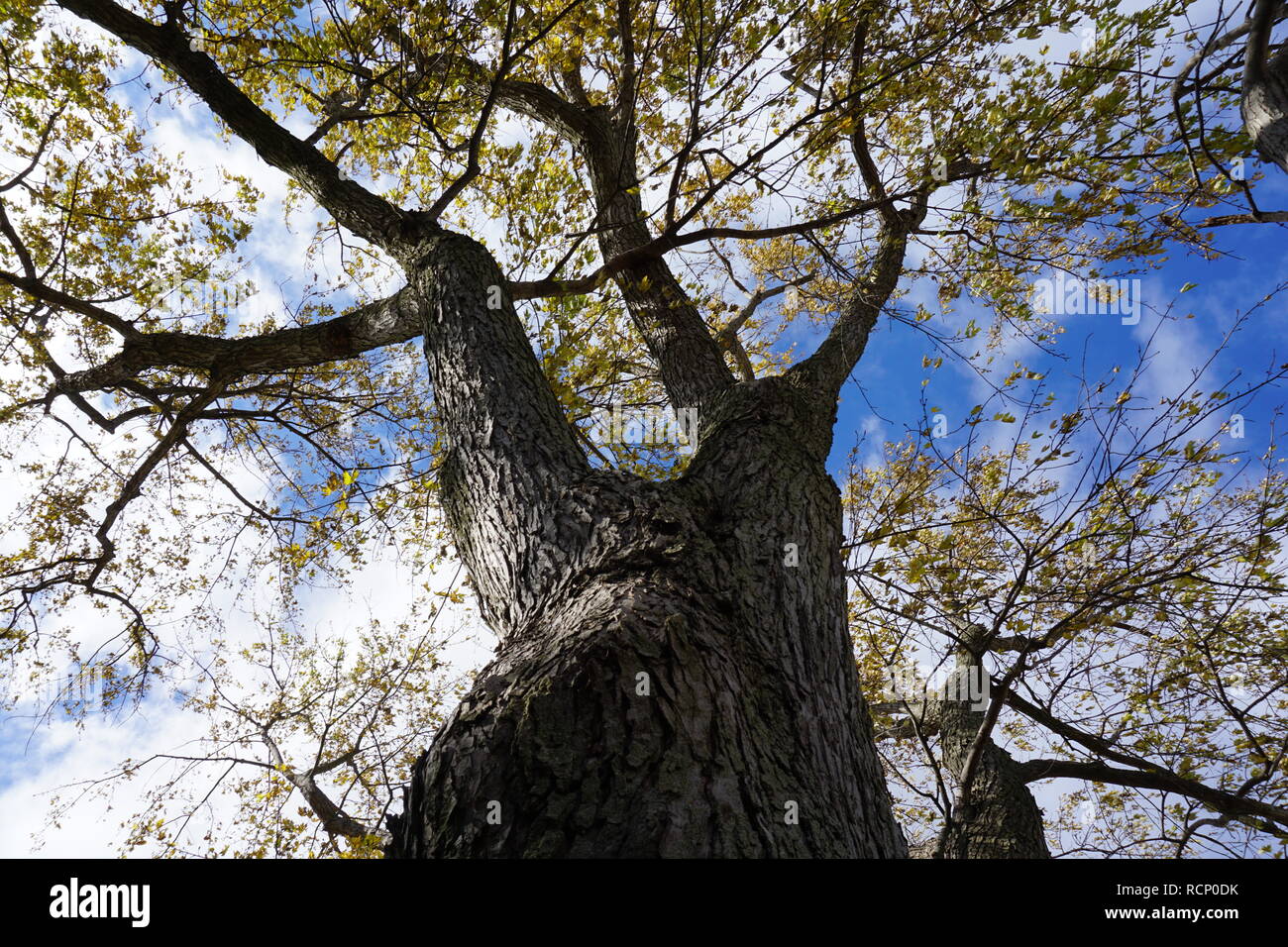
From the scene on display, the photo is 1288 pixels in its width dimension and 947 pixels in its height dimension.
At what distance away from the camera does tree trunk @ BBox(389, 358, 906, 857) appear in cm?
153

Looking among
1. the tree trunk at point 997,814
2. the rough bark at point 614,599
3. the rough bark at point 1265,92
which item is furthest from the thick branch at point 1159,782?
the rough bark at point 1265,92

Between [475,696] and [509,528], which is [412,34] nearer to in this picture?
[509,528]

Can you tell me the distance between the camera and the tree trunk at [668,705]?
153 cm

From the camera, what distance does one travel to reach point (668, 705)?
179 cm

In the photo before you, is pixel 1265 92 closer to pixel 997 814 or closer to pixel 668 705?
pixel 668 705

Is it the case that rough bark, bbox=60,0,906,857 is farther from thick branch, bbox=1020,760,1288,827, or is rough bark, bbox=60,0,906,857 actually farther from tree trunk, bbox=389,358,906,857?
thick branch, bbox=1020,760,1288,827

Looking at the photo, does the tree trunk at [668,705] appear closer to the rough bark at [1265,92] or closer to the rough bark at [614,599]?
the rough bark at [614,599]

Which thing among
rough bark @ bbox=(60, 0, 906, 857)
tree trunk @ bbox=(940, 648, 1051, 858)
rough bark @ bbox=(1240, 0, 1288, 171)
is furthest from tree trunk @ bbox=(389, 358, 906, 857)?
rough bark @ bbox=(1240, 0, 1288, 171)

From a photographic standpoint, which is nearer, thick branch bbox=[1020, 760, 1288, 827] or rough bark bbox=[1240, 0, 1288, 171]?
rough bark bbox=[1240, 0, 1288, 171]

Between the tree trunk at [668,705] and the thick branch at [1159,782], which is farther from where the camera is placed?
the thick branch at [1159,782]

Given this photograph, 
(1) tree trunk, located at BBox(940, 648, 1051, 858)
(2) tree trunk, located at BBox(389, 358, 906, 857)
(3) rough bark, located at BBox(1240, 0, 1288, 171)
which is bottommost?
(1) tree trunk, located at BBox(940, 648, 1051, 858)
